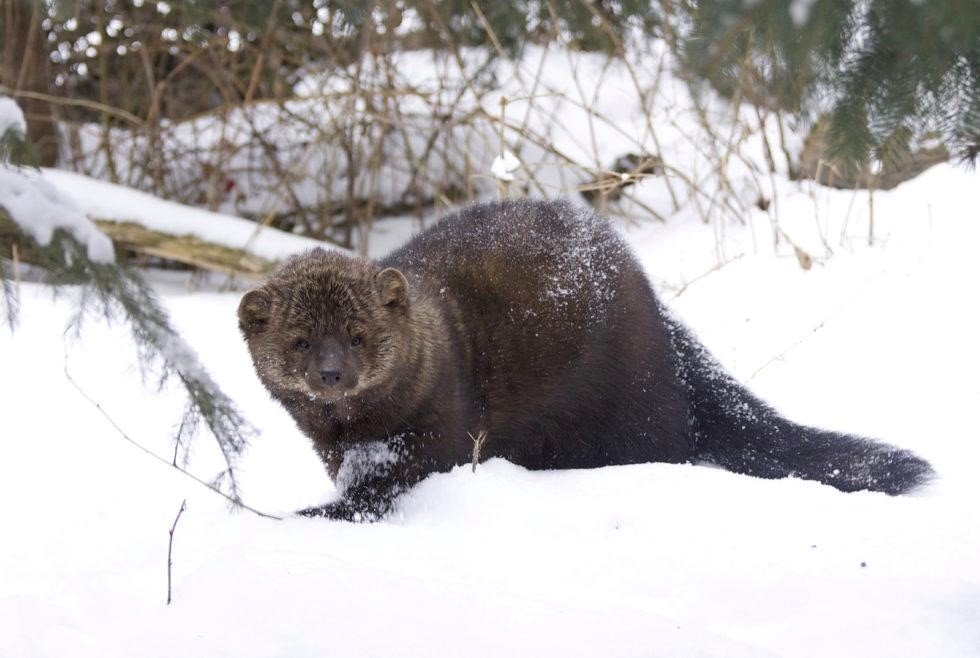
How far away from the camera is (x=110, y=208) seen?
24.7ft

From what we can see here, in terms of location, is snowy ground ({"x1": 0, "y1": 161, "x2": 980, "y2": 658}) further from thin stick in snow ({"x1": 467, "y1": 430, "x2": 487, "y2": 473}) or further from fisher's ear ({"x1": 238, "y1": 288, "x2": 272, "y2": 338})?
fisher's ear ({"x1": 238, "y1": 288, "x2": 272, "y2": 338})

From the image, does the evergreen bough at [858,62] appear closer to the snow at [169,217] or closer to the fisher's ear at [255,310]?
the fisher's ear at [255,310]

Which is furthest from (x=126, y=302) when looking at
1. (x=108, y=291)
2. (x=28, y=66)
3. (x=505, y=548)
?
(x=28, y=66)

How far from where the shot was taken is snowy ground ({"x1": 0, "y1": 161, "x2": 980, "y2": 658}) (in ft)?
9.29

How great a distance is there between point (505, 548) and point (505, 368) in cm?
118

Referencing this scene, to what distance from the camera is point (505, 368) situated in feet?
14.4

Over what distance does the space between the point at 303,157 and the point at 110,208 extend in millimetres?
1958

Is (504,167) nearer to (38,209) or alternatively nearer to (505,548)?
(505,548)

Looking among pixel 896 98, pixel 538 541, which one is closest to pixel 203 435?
pixel 538 541

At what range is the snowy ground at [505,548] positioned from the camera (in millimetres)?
2832

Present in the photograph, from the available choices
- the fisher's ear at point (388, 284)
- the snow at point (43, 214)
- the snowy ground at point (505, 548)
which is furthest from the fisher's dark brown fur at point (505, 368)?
the snow at point (43, 214)

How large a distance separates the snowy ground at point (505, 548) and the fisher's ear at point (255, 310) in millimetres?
664

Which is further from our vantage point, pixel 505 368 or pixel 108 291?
pixel 505 368

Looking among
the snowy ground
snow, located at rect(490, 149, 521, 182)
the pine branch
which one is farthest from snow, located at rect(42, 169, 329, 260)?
the pine branch
